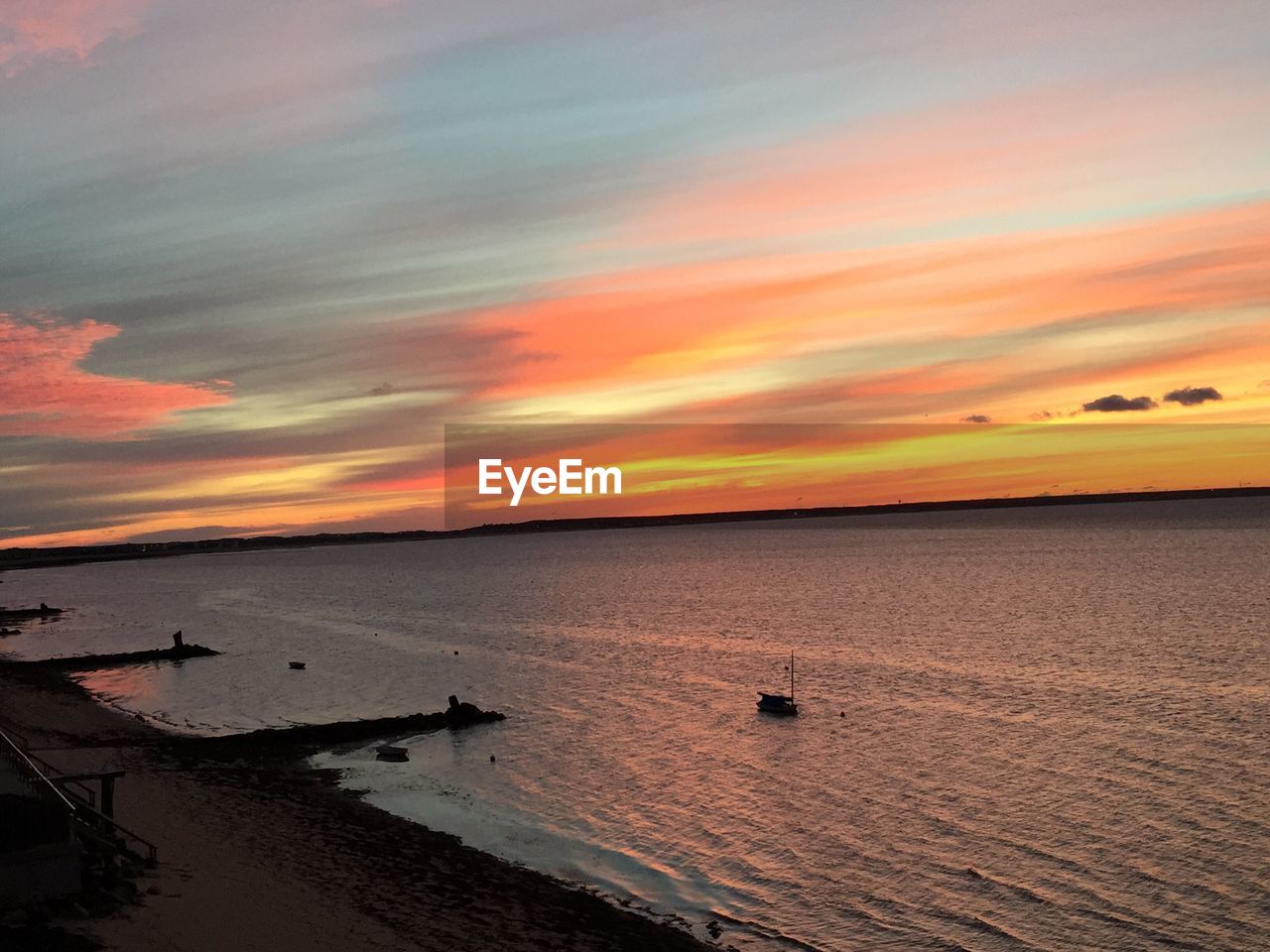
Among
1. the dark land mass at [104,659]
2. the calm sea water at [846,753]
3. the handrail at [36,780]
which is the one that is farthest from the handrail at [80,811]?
the dark land mass at [104,659]

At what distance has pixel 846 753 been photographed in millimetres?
43062

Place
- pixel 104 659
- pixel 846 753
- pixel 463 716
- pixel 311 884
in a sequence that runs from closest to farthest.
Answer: pixel 311 884 < pixel 846 753 < pixel 463 716 < pixel 104 659

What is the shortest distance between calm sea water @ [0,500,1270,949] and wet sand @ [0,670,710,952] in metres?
1.98

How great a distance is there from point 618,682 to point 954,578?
3745 inches

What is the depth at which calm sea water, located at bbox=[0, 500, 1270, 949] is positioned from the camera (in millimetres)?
26125

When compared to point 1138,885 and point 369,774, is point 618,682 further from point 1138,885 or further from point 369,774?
point 1138,885

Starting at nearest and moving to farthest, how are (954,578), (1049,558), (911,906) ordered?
1. (911,906)
2. (954,578)
3. (1049,558)

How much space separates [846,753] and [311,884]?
24928 millimetres

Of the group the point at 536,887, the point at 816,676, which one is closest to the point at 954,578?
the point at 816,676

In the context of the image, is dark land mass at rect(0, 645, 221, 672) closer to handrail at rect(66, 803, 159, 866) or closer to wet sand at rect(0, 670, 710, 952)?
wet sand at rect(0, 670, 710, 952)

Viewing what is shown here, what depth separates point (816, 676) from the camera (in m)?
64.4

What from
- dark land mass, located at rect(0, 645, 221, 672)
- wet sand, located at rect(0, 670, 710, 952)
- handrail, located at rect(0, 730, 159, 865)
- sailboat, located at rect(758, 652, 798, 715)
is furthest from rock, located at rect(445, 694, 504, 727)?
dark land mass, located at rect(0, 645, 221, 672)

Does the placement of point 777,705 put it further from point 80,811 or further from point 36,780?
point 36,780

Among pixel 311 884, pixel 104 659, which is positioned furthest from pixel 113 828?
pixel 104 659
